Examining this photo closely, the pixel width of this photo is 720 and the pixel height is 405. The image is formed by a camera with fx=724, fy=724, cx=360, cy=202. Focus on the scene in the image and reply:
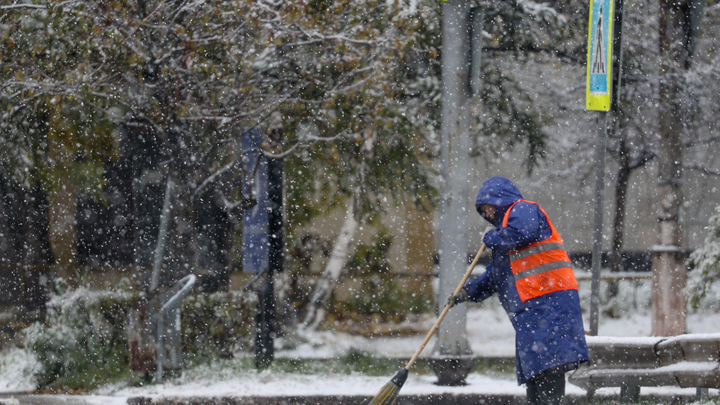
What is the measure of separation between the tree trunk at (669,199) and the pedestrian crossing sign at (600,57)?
2514 millimetres

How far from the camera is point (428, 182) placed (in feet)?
32.1

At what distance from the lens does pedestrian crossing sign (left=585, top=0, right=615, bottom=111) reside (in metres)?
5.20

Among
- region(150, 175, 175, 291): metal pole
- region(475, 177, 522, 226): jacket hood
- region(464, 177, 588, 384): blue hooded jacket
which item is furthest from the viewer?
region(150, 175, 175, 291): metal pole

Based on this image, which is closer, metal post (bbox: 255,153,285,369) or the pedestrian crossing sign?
the pedestrian crossing sign

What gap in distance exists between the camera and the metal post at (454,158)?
21.5 ft

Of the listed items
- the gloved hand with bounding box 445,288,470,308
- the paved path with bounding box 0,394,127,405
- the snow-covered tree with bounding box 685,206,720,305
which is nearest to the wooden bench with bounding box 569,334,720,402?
the snow-covered tree with bounding box 685,206,720,305

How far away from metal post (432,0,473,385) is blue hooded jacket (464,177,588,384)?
2.21 m

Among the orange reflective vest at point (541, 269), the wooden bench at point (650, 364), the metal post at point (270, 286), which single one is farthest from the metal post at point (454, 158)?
the orange reflective vest at point (541, 269)

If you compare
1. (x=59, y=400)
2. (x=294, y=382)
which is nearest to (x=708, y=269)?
(x=294, y=382)

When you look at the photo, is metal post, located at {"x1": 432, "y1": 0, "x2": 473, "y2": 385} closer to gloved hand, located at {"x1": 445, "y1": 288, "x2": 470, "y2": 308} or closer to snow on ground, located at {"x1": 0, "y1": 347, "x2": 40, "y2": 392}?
gloved hand, located at {"x1": 445, "y1": 288, "x2": 470, "y2": 308}

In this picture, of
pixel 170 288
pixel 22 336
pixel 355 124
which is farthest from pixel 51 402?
pixel 355 124

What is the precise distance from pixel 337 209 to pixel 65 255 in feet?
14.5

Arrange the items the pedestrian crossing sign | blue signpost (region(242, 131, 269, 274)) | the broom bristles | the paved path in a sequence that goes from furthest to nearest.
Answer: blue signpost (region(242, 131, 269, 274))
the paved path
the pedestrian crossing sign
the broom bristles

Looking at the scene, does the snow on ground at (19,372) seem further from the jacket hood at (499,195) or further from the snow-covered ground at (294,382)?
the jacket hood at (499,195)
